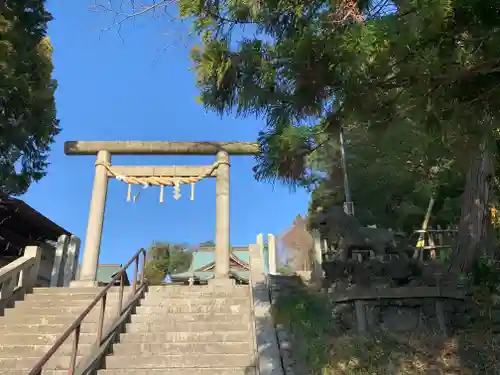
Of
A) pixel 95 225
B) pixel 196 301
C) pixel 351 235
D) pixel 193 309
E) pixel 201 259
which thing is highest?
pixel 201 259

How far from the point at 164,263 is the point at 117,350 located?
1945cm

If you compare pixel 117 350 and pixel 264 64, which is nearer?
pixel 264 64

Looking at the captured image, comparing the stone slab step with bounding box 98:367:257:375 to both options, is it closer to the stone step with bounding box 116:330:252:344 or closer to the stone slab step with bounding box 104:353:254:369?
the stone slab step with bounding box 104:353:254:369

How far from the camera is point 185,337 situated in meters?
6.54

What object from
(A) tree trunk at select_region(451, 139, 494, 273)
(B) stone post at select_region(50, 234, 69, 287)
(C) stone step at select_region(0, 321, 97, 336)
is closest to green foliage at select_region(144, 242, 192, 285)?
(B) stone post at select_region(50, 234, 69, 287)

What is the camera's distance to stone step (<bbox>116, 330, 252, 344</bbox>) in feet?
21.2

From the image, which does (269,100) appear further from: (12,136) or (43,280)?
(43,280)

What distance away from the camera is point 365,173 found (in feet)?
49.5

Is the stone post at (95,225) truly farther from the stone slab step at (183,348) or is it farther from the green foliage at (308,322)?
the green foliage at (308,322)

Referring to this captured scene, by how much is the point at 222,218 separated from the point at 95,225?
309 cm

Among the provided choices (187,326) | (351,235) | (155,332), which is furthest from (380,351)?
(155,332)

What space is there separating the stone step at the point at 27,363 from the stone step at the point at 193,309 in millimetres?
1720

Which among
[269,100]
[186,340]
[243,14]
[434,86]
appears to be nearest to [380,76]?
[434,86]

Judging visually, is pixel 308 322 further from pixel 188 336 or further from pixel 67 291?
pixel 67 291
